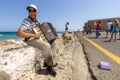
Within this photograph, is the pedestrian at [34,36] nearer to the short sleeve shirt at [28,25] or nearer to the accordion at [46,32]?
the short sleeve shirt at [28,25]

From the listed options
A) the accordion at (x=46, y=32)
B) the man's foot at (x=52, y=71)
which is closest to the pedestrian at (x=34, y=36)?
the man's foot at (x=52, y=71)

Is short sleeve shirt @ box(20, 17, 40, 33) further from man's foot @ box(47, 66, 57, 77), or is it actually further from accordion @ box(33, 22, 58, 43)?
man's foot @ box(47, 66, 57, 77)

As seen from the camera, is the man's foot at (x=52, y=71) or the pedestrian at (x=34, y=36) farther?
the man's foot at (x=52, y=71)

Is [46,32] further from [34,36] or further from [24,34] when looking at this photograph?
[24,34]

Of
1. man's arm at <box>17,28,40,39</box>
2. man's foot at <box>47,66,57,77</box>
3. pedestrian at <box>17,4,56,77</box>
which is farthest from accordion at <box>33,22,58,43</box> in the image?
man's foot at <box>47,66,57,77</box>

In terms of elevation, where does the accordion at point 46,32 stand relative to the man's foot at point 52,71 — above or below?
above

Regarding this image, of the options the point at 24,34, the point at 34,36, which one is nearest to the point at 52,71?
the point at 34,36

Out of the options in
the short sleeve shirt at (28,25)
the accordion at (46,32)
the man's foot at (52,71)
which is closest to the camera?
the short sleeve shirt at (28,25)

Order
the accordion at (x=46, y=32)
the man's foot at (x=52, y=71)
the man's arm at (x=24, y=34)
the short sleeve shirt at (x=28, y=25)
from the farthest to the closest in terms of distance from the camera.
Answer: the accordion at (x=46, y=32) < the man's foot at (x=52, y=71) < the short sleeve shirt at (x=28, y=25) < the man's arm at (x=24, y=34)

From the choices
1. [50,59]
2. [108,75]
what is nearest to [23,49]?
[50,59]

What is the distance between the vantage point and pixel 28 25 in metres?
5.49

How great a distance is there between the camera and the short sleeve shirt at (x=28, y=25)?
17.8 feet

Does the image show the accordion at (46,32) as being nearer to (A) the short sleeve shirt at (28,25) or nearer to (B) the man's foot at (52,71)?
(A) the short sleeve shirt at (28,25)

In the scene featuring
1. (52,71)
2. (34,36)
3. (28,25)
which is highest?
(28,25)
